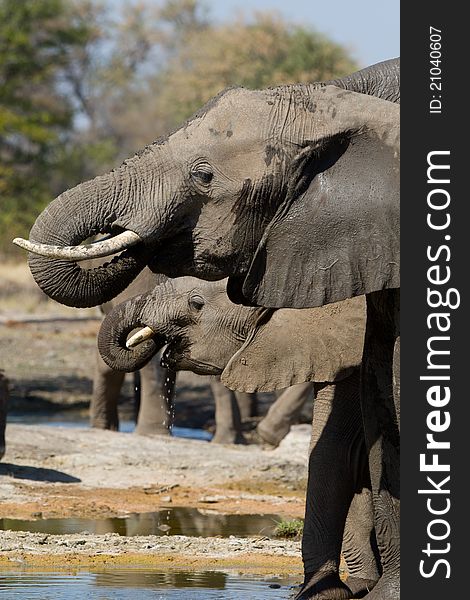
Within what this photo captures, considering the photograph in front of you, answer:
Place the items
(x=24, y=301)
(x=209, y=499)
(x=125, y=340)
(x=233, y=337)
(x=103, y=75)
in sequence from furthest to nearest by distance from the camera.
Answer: (x=103, y=75) < (x=24, y=301) < (x=209, y=499) < (x=125, y=340) < (x=233, y=337)

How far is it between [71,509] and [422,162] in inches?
196

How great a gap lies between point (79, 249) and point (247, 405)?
10593 millimetres

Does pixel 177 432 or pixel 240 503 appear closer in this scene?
pixel 240 503

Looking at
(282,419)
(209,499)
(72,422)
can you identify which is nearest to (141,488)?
(209,499)

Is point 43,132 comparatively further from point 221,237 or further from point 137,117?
point 221,237

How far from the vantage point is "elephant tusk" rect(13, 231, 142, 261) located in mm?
5113

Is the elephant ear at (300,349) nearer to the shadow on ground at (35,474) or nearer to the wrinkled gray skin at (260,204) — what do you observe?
the wrinkled gray skin at (260,204)

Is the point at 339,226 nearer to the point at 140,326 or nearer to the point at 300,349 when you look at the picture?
the point at 300,349

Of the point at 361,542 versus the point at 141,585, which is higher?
the point at 361,542

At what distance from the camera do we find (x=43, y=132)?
34.1 m

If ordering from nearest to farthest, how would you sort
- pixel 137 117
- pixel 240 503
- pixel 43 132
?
pixel 240 503 < pixel 43 132 < pixel 137 117

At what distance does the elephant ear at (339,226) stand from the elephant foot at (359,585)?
2.05 m

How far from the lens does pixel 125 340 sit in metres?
7.65

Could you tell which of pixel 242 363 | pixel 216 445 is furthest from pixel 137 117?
pixel 242 363
